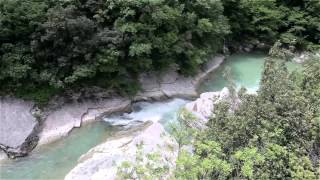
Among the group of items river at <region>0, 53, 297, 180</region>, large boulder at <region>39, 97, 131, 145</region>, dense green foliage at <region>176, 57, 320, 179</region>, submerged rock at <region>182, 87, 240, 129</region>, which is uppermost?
dense green foliage at <region>176, 57, 320, 179</region>

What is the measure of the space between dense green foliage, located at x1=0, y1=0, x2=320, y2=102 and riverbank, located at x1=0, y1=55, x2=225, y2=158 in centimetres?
53

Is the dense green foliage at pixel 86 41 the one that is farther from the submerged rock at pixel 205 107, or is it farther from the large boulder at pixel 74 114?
the submerged rock at pixel 205 107

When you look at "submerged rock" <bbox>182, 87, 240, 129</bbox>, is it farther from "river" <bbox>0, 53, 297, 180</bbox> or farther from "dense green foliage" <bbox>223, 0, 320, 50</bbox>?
"dense green foliage" <bbox>223, 0, 320, 50</bbox>

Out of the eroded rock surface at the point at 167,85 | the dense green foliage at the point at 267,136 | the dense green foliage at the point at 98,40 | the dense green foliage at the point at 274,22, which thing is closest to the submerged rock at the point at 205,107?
the dense green foliage at the point at 267,136

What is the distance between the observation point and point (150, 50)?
19.7 metres

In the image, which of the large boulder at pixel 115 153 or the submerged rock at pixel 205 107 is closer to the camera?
the large boulder at pixel 115 153

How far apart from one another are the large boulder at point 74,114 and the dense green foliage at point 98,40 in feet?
2.32

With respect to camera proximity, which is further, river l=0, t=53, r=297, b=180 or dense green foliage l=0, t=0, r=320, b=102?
dense green foliage l=0, t=0, r=320, b=102

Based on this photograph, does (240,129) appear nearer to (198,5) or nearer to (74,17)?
(74,17)

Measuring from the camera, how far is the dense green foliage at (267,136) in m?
10.8

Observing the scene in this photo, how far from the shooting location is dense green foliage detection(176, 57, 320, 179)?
10789 millimetres

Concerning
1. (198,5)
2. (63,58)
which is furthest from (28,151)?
(198,5)

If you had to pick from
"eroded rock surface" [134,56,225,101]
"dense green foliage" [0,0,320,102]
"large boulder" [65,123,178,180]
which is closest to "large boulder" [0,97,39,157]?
"dense green foliage" [0,0,320,102]

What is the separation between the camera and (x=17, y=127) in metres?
17.5
